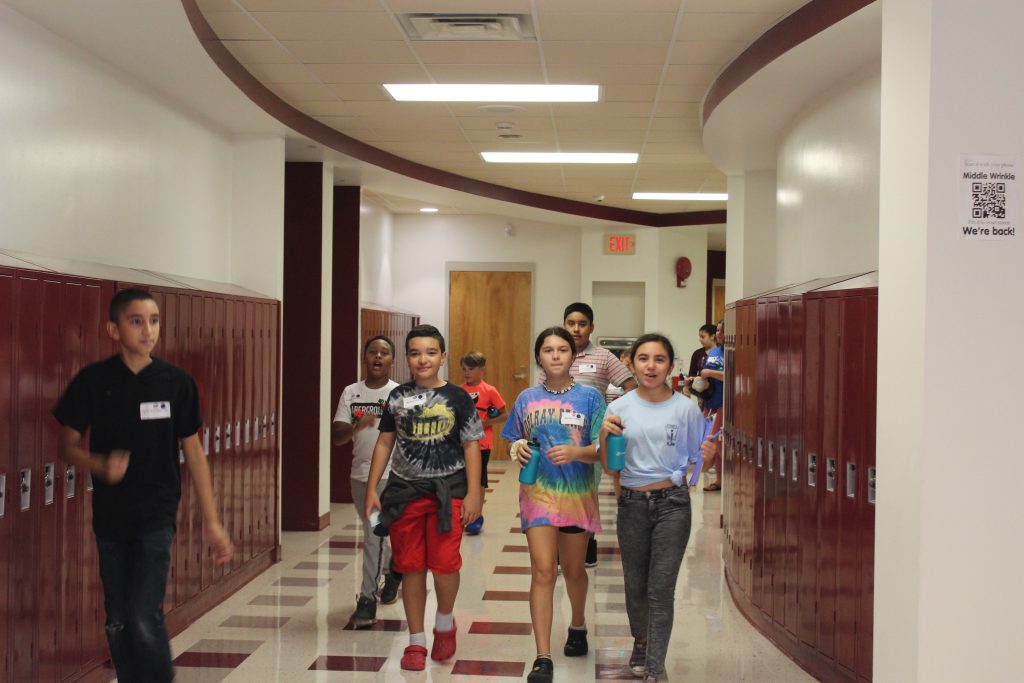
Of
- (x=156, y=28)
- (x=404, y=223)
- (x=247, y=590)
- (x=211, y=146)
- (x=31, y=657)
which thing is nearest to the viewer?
(x=31, y=657)

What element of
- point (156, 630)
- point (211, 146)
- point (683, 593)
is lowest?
point (683, 593)

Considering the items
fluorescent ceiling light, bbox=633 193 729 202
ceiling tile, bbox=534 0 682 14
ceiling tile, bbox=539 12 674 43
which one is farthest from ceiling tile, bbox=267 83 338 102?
fluorescent ceiling light, bbox=633 193 729 202

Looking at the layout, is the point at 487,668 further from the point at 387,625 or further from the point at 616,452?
the point at 616,452

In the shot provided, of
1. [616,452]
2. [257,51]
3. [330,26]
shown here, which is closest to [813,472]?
[616,452]

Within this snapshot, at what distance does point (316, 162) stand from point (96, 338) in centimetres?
453

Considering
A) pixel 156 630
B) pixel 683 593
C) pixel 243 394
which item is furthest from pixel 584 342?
pixel 156 630

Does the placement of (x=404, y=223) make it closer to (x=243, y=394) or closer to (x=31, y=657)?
(x=243, y=394)

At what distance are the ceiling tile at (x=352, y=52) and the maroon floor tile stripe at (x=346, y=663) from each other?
→ 3.28 m

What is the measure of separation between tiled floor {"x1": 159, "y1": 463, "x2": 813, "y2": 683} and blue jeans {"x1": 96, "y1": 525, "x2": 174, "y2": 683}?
3.74ft

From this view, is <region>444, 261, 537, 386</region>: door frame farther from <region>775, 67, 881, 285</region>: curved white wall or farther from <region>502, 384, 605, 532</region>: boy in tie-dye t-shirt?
<region>502, 384, 605, 532</region>: boy in tie-dye t-shirt

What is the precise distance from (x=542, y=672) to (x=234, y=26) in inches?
144

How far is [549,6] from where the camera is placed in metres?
5.09

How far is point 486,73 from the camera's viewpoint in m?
6.43

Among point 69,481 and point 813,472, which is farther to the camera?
point 813,472
